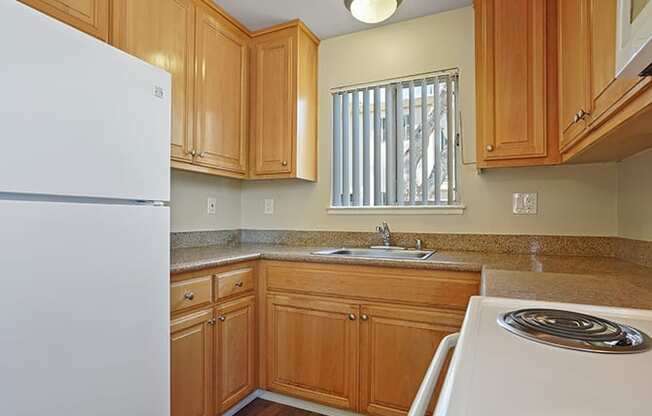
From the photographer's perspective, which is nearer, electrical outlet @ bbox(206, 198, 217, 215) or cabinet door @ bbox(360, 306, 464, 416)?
cabinet door @ bbox(360, 306, 464, 416)

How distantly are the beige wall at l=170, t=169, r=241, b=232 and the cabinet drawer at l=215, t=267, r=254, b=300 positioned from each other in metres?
0.57

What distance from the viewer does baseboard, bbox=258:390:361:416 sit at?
196cm

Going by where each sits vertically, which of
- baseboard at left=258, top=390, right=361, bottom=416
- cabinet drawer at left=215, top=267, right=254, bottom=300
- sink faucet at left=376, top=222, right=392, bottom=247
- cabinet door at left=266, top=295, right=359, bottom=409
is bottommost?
baseboard at left=258, top=390, right=361, bottom=416

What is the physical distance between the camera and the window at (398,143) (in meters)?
2.28

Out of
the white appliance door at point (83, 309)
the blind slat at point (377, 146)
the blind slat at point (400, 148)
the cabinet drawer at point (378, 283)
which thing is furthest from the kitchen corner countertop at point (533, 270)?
the blind slat at point (377, 146)

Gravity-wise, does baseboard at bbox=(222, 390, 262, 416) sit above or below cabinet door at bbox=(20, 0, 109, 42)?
below

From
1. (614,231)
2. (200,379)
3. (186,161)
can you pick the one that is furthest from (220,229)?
(614,231)

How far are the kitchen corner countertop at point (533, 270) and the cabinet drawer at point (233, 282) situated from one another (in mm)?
68

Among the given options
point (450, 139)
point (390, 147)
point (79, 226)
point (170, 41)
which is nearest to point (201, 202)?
point (170, 41)

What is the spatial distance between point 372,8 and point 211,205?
1622mm

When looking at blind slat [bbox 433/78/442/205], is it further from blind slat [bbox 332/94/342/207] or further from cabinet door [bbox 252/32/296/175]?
cabinet door [bbox 252/32/296/175]

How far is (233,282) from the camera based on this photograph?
1.91m

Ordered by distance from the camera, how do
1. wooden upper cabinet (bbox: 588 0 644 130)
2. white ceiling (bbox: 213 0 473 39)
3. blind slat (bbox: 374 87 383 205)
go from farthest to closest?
1. blind slat (bbox: 374 87 383 205)
2. white ceiling (bbox: 213 0 473 39)
3. wooden upper cabinet (bbox: 588 0 644 130)

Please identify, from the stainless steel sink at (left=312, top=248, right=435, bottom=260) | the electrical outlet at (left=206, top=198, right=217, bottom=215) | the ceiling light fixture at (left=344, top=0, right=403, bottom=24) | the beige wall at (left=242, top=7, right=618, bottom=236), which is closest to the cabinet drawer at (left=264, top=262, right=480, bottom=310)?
the stainless steel sink at (left=312, top=248, right=435, bottom=260)
